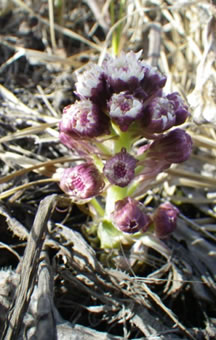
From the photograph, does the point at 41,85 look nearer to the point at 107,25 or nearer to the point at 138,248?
the point at 107,25

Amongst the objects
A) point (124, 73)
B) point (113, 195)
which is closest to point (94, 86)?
point (124, 73)

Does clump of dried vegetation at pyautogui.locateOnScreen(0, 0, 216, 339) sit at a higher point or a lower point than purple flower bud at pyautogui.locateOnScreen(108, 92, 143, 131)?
lower

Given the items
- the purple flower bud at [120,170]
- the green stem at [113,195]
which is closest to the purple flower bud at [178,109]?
the purple flower bud at [120,170]

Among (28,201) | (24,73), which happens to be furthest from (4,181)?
(24,73)

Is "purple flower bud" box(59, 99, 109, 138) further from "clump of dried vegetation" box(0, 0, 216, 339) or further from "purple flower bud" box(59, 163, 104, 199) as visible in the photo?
"clump of dried vegetation" box(0, 0, 216, 339)

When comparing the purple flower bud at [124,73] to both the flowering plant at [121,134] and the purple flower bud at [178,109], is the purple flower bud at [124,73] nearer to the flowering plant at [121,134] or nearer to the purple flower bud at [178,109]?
the flowering plant at [121,134]

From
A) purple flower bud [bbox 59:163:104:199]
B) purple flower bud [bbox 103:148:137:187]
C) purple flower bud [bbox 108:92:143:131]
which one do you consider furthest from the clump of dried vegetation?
purple flower bud [bbox 108:92:143:131]
